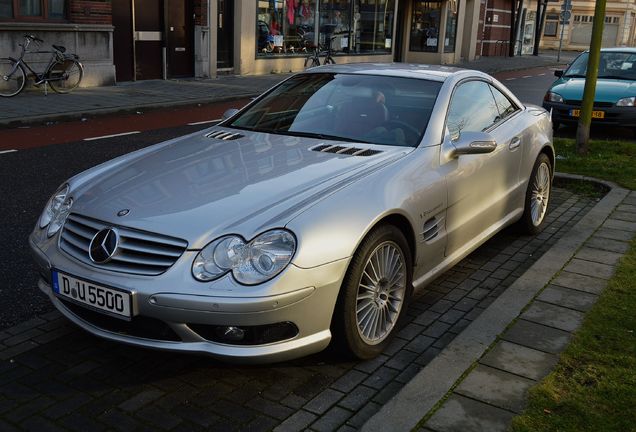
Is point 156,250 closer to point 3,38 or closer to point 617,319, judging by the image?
point 617,319

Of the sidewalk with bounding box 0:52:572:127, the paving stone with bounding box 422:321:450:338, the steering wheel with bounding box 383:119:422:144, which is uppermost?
the steering wheel with bounding box 383:119:422:144

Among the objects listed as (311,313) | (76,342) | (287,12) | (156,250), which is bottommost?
(76,342)

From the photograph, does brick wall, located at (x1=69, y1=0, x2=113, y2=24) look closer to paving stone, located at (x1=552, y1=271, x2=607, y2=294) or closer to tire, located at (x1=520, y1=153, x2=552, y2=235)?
tire, located at (x1=520, y1=153, x2=552, y2=235)

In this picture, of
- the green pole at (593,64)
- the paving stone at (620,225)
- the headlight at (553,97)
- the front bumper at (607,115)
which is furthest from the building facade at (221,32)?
the paving stone at (620,225)

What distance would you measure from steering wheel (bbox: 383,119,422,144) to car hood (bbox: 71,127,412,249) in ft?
0.49

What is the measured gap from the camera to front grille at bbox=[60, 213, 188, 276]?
343 cm

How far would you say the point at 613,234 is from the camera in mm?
6148

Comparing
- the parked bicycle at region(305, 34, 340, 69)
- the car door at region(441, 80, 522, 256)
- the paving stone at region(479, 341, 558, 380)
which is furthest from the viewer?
the parked bicycle at region(305, 34, 340, 69)

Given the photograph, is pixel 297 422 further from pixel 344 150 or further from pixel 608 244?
pixel 608 244

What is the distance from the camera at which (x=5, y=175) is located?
8.09 meters

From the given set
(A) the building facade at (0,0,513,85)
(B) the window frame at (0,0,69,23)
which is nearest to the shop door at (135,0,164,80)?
(A) the building facade at (0,0,513,85)

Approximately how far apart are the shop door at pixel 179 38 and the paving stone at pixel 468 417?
1726 centimetres

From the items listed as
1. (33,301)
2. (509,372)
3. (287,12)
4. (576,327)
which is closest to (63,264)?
(33,301)

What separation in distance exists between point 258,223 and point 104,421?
1159mm
